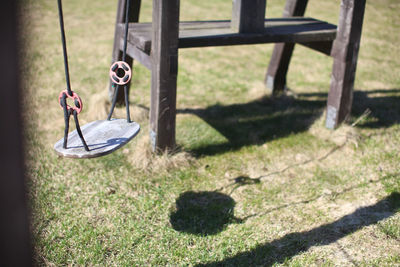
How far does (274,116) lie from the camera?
495 cm

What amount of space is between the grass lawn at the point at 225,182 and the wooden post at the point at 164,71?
0.20m

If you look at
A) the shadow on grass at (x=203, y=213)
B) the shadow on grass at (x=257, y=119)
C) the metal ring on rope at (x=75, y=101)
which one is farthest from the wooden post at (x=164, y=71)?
the metal ring on rope at (x=75, y=101)

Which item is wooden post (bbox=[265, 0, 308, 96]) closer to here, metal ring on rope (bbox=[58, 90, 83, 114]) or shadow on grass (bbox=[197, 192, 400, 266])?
shadow on grass (bbox=[197, 192, 400, 266])

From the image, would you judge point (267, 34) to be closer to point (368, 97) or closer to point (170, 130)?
point (170, 130)

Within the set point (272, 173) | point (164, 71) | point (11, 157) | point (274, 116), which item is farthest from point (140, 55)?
point (11, 157)

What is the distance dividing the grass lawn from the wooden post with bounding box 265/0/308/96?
0.72 ft

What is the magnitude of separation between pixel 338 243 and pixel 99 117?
2.86 meters

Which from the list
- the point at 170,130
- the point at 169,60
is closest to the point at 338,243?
the point at 170,130

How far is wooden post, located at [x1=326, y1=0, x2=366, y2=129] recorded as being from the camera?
4.01 metres

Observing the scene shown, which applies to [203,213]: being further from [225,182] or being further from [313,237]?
[313,237]

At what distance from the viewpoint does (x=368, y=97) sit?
220 inches

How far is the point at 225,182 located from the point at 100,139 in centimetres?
154

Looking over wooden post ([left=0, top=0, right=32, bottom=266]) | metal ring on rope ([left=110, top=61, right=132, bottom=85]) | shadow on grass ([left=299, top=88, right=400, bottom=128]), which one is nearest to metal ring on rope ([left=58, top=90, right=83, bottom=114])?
metal ring on rope ([left=110, top=61, right=132, bottom=85])

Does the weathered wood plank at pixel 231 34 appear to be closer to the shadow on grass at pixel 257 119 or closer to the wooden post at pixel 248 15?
the wooden post at pixel 248 15
